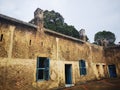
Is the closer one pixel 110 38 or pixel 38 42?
pixel 38 42

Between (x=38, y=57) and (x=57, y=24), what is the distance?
20.6 m

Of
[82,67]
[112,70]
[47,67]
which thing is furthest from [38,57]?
[112,70]

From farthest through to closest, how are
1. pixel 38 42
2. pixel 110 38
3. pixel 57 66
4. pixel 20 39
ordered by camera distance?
pixel 110 38 → pixel 57 66 → pixel 38 42 → pixel 20 39

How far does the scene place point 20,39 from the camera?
313 inches

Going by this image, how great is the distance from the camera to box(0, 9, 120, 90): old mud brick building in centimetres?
719

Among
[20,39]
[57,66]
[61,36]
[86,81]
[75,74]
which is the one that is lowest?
[86,81]

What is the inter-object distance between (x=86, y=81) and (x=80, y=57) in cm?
256

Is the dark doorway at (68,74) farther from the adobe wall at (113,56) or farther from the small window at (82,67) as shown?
the adobe wall at (113,56)

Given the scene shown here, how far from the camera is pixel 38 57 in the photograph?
8.78m

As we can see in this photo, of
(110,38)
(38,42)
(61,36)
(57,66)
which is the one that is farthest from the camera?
(110,38)

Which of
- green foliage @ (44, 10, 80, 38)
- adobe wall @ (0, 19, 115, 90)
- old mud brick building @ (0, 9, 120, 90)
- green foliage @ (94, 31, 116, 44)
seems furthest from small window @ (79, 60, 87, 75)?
green foliage @ (94, 31, 116, 44)

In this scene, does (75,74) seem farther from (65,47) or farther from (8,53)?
(8,53)

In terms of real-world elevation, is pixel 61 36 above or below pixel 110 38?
below

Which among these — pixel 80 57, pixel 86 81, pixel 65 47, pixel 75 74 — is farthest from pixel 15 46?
pixel 86 81
